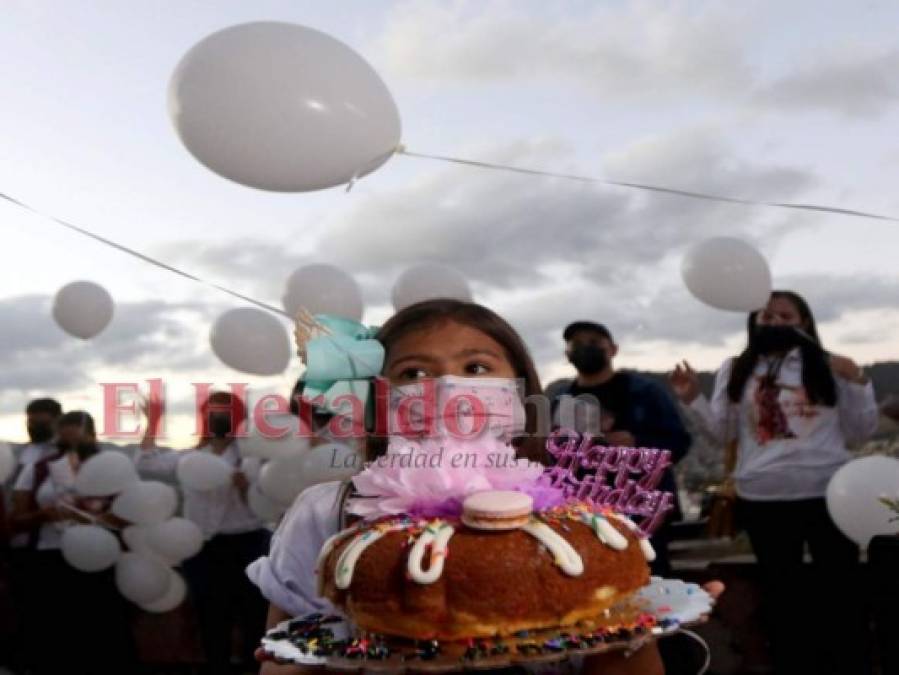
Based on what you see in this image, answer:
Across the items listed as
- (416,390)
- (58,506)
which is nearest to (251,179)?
(416,390)

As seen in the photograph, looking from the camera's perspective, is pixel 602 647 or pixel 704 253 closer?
pixel 602 647

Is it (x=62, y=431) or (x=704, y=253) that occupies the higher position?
(x=704, y=253)

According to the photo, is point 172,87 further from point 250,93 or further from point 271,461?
point 271,461

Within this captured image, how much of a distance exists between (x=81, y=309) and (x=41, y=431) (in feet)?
2.78

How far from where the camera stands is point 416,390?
5.47 feet

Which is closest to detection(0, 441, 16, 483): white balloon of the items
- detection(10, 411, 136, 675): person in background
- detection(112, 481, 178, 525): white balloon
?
detection(10, 411, 136, 675): person in background

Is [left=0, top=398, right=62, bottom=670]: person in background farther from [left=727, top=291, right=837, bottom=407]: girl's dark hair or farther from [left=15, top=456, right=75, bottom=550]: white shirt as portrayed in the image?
[left=727, top=291, right=837, bottom=407]: girl's dark hair

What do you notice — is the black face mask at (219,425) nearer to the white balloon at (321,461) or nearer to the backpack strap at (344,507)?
the white balloon at (321,461)

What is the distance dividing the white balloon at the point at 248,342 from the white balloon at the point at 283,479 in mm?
617

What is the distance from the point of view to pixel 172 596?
208 inches

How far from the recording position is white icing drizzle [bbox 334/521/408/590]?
1.41 metres

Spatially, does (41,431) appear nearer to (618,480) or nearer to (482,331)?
(482,331)

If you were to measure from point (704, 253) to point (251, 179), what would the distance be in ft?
7.62

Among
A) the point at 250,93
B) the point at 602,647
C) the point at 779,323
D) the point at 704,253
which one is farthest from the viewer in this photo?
the point at 704,253
